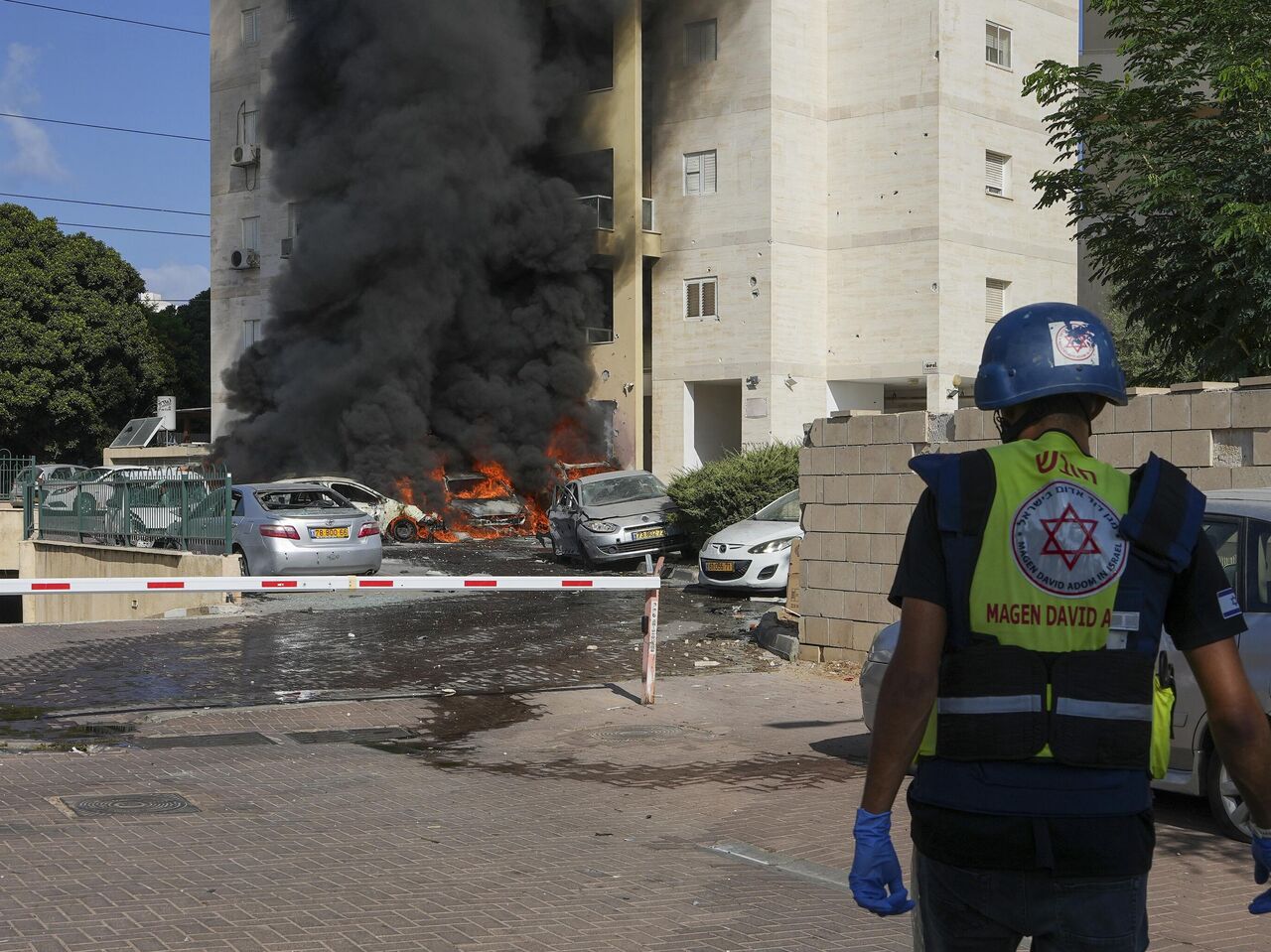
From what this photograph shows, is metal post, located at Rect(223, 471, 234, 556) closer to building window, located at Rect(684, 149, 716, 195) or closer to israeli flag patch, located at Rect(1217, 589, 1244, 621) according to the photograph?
israeli flag patch, located at Rect(1217, 589, 1244, 621)

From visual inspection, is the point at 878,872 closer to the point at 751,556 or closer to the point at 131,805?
the point at 131,805

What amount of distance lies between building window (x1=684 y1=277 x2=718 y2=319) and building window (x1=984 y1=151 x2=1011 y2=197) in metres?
7.33

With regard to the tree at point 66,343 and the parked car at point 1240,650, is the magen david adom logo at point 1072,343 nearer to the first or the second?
the parked car at point 1240,650

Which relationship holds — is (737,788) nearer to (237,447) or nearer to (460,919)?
(460,919)

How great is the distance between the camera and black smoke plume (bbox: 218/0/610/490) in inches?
1414

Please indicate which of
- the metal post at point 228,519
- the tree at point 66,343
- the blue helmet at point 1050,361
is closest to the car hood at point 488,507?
the metal post at point 228,519

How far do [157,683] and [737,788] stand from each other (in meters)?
6.11

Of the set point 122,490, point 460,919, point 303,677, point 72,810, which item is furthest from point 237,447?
point 460,919

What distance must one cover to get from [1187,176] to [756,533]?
269 inches

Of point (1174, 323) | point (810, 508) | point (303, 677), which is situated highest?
point (1174, 323)

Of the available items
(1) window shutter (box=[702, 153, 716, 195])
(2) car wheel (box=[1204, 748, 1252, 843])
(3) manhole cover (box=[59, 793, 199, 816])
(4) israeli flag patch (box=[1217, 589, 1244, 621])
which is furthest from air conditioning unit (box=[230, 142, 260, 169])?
(4) israeli flag patch (box=[1217, 589, 1244, 621])

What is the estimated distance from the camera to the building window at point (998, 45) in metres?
34.8

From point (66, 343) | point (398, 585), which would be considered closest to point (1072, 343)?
point (398, 585)

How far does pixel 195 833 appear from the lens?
659 centimetres
